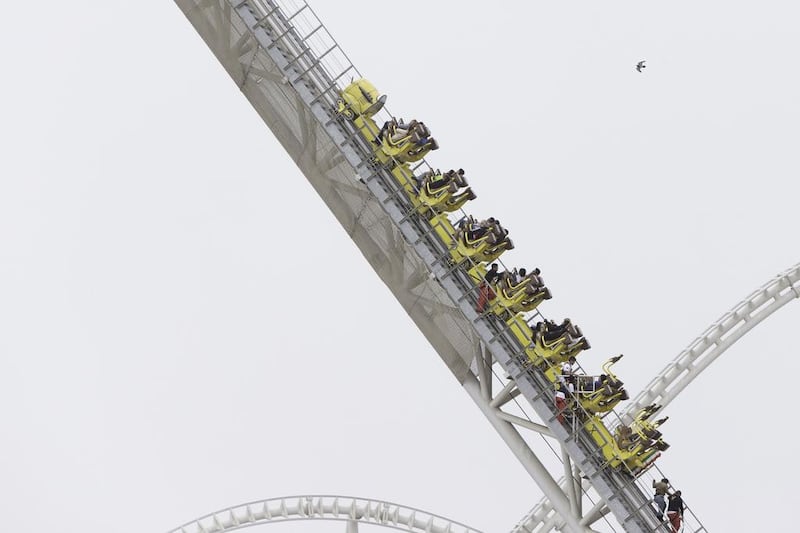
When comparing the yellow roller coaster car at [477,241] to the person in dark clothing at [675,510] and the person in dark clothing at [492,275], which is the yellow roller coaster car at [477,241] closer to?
the person in dark clothing at [492,275]

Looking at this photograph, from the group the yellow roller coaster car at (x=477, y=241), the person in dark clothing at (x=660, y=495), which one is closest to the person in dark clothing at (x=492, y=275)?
the yellow roller coaster car at (x=477, y=241)

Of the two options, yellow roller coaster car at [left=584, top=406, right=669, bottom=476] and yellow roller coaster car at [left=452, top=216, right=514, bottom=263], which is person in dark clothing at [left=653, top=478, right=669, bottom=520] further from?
yellow roller coaster car at [left=452, top=216, right=514, bottom=263]

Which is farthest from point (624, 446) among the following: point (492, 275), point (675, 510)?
point (492, 275)

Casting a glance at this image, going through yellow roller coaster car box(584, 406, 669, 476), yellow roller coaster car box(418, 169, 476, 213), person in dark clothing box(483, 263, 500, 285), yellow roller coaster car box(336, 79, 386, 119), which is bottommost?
yellow roller coaster car box(584, 406, 669, 476)

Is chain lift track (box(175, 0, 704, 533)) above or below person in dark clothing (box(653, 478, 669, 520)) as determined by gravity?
above

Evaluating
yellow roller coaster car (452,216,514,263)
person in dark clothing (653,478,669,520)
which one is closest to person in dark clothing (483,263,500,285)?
yellow roller coaster car (452,216,514,263)

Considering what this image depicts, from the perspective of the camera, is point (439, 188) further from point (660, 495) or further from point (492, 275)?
point (660, 495)
